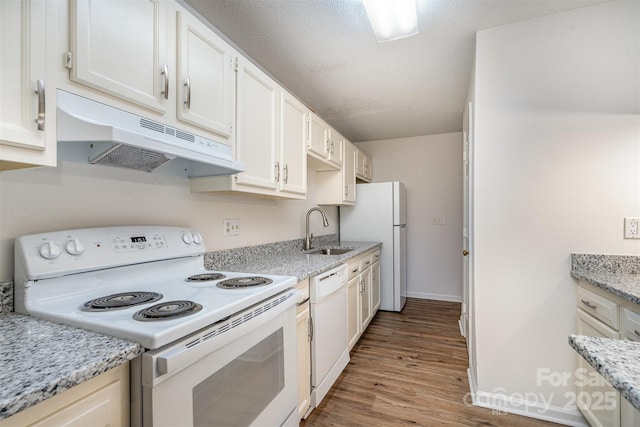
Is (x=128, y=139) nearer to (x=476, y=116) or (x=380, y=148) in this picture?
(x=476, y=116)

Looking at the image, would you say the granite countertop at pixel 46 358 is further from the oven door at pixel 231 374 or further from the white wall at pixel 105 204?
the white wall at pixel 105 204

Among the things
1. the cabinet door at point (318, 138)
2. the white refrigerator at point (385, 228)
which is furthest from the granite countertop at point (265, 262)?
the white refrigerator at point (385, 228)

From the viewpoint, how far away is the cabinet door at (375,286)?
3.19 meters

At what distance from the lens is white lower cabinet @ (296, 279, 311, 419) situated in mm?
1612

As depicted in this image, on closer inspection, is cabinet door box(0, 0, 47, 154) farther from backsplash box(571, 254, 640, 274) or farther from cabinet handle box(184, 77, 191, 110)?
backsplash box(571, 254, 640, 274)

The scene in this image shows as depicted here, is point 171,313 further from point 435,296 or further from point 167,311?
point 435,296

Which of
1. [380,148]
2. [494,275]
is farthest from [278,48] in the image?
[380,148]

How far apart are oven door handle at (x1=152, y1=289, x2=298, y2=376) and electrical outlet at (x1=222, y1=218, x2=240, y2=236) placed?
0.88 metres

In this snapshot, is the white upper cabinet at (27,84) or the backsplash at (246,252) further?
the backsplash at (246,252)

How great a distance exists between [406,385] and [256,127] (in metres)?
2.01

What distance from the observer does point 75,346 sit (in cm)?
72

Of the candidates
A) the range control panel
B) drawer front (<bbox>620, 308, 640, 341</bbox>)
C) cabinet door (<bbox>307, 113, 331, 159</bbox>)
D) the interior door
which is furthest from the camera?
cabinet door (<bbox>307, 113, 331, 159</bbox>)

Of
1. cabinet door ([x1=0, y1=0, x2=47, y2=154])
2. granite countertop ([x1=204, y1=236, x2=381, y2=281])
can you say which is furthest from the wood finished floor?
cabinet door ([x1=0, y1=0, x2=47, y2=154])

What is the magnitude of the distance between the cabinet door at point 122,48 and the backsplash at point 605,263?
2.29m
